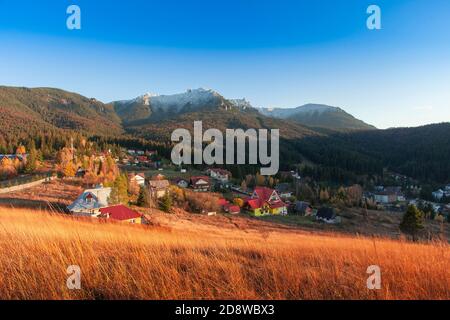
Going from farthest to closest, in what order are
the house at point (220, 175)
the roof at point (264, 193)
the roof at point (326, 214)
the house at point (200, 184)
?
the house at point (220, 175) < the house at point (200, 184) < the roof at point (264, 193) < the roof at point (326, 214)

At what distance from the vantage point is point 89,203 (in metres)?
31.7

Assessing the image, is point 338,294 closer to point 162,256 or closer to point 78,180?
point 162,256

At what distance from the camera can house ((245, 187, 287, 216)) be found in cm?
5565

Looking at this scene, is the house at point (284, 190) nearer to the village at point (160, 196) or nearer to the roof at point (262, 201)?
the village at point (160, 196)

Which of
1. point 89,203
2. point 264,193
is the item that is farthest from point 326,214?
point 89,203

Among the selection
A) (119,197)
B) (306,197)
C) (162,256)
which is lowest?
(306,197)

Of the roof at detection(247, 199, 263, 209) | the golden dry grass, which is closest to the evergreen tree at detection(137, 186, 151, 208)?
the roof at detection(247, 199, 263, 209)

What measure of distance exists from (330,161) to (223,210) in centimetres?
10922

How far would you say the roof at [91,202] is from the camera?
30.5 metres

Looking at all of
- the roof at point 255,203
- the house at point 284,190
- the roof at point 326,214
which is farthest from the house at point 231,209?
the house at point 284,190

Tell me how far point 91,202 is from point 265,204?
34.5 metres

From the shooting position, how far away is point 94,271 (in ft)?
12.3

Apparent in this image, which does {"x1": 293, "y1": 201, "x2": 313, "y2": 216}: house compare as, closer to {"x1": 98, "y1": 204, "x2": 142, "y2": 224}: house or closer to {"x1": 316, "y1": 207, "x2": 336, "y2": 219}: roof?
{"x1": 316, "y1": 207, "x2": 336, "y2": 219}: roof
